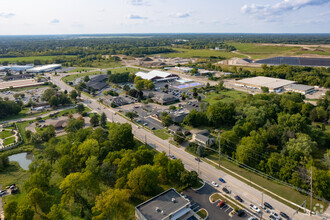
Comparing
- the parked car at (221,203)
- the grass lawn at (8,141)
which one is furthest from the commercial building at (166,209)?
the grass lawn at (8,141)

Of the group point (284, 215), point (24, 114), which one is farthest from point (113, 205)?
point (24, 114)

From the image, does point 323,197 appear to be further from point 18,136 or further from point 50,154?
point 18,136

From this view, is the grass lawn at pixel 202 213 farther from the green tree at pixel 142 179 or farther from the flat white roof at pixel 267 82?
the flat white roof at pixel 267 82

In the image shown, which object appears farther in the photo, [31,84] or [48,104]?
[31,84]

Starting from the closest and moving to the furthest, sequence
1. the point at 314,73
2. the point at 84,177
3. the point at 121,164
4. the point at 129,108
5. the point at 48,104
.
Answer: the point at 84,177 → the point at 121,164 → the point at 129,108 → the point at 48,104 → the point at 314,73

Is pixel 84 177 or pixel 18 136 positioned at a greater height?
pixel 84 177

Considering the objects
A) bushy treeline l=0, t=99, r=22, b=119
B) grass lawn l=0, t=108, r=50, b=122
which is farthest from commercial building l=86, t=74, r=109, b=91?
bushy treeline l=0, t=99, r=22, b=119

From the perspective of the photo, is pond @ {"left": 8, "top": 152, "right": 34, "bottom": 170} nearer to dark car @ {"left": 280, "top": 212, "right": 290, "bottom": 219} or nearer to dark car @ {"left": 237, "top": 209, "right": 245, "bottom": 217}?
dark car @ {"left": 237, "top": 209, "right": 245, "bottom": 217}

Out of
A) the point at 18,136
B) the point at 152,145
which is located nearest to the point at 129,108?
the point at 152,145
